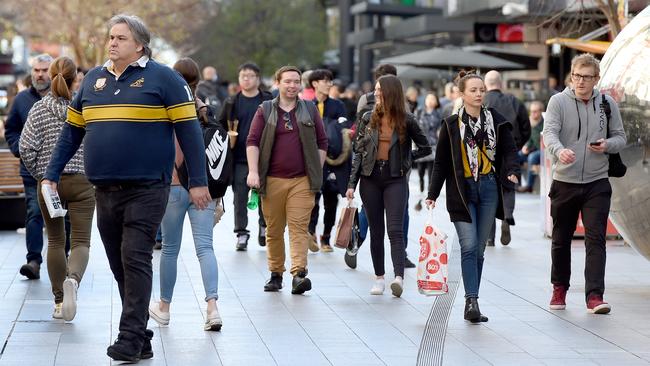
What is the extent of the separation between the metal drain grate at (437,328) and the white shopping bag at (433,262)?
0.22 metres

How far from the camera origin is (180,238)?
30.4 feet

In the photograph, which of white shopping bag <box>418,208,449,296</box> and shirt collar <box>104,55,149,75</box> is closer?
shirt collar <box>104,55,149,75</box>

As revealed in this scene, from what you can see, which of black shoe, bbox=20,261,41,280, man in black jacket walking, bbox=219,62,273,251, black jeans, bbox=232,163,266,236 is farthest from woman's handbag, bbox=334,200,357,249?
A: black jeans, bbox=232,163,266,236

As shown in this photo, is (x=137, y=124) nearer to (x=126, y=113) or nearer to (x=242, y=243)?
(x=126, y=113)

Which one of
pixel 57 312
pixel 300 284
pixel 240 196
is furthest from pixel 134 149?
pixel 240 196

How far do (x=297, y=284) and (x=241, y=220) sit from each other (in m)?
3.70

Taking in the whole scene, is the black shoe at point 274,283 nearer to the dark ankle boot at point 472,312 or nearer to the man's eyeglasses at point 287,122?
the man's eyeglasses at point 287,122

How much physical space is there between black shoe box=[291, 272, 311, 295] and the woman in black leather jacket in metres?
0.54

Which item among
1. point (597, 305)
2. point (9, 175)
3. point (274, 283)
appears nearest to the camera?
point (597, 305)

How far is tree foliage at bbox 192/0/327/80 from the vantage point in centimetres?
7338

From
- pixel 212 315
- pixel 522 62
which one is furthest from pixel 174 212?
pixel 522 62

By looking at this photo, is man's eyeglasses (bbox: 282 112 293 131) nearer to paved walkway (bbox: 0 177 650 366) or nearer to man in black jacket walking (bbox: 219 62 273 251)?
paved walkway (bbox: 0 177 650 366)

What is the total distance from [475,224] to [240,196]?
4972 millimetres

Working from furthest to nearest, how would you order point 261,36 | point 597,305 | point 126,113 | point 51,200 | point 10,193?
1. point 261,36
2. point 10,193
3. point 597,305
4. point 51,200
5. point 126,113
